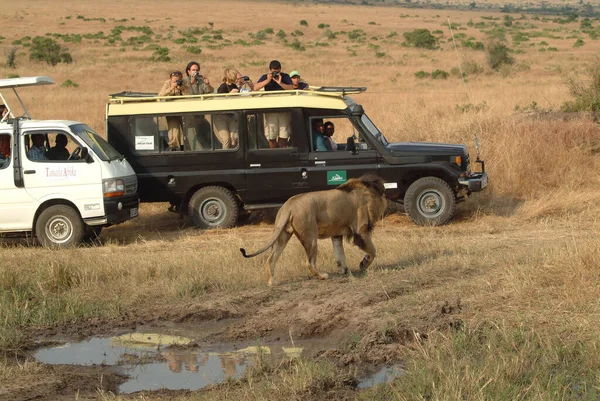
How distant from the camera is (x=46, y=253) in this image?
11.4 metres

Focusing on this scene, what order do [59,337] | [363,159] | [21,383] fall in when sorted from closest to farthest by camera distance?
[21,383]
[59,337]
[363,159]

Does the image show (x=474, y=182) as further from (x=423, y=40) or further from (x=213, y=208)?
(x=423, y=40)

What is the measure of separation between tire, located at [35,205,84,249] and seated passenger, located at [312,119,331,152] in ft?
11.5

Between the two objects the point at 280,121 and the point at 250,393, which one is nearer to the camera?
the point at 250,393

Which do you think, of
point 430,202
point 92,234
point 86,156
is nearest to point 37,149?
point 86,156

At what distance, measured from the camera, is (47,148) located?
12.6 m

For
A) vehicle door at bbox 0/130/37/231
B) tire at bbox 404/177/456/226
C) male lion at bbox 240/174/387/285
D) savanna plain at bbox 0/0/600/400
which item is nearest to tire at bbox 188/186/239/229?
savanna plain at bbox 0/0/600/400

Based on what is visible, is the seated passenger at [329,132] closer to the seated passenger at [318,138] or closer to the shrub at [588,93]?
the seated passenger at [318,138]

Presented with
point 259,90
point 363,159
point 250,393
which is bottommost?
point 250,393

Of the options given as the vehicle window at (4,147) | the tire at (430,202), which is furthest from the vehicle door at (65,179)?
the tire at (430,202)

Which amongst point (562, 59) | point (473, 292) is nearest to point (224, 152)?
point (473, 292)

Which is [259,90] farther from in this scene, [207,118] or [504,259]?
[504,259]

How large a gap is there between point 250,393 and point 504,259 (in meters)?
4.44

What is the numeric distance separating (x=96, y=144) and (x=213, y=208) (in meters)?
2.02
